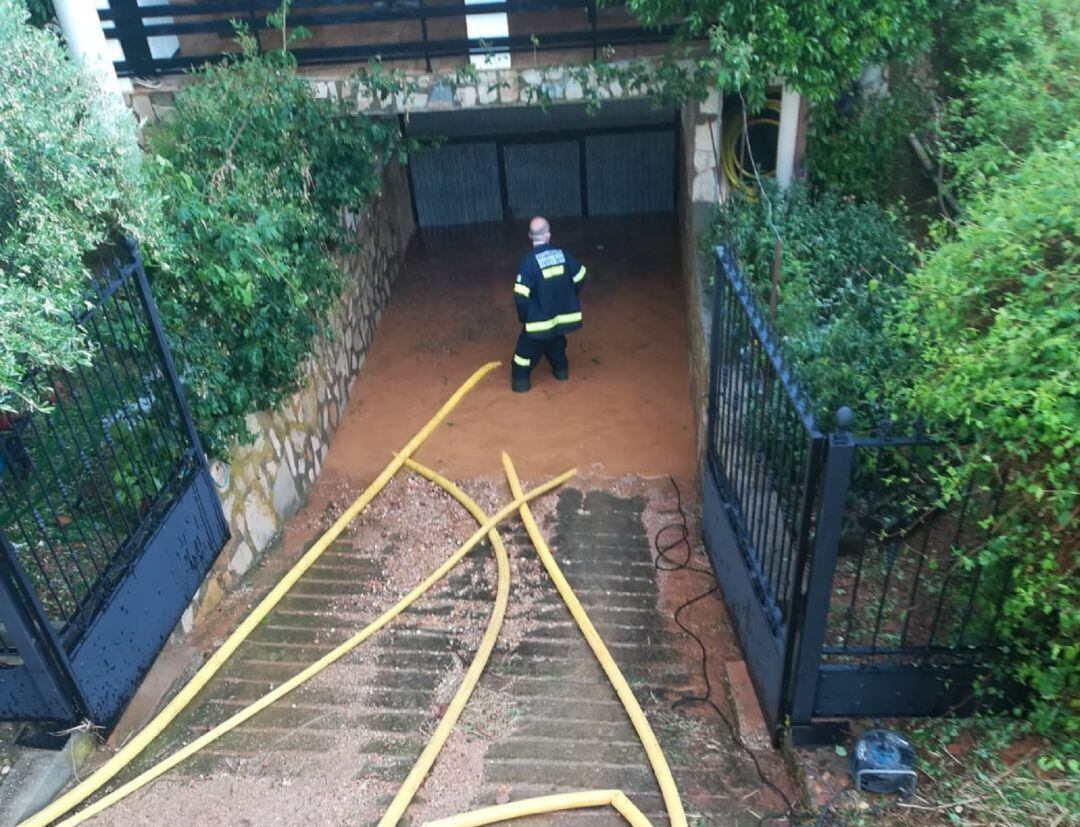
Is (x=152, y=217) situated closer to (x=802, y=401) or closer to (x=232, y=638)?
(x=232, y=638)

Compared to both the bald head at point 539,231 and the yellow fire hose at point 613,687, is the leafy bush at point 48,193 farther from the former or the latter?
the bald head at point 539,231

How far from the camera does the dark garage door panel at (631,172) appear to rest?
1241cm

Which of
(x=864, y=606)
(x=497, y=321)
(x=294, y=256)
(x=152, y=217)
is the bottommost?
(x=497, y=321)

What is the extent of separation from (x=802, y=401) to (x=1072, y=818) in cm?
201

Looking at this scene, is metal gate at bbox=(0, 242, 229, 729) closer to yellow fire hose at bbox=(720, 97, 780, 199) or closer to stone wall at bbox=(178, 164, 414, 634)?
stone wall at bbox=(178, 164, 414, 634)

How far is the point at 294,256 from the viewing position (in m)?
7.15

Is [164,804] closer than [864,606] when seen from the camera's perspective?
Yes

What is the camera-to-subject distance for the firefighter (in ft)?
28.0

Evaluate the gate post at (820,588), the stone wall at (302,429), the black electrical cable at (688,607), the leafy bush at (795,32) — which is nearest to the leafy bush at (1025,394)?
the gate post at (820,588)

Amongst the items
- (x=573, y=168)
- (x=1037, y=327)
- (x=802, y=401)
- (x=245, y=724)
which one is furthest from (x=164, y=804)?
(x=573, y=168)

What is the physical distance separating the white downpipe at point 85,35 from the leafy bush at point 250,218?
566 mm

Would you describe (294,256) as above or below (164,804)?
above

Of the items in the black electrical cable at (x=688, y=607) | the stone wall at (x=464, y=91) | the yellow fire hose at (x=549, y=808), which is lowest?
the black electrical cable at (x=688, y=607)

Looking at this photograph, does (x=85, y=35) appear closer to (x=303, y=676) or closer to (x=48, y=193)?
(x=48, y=193)
